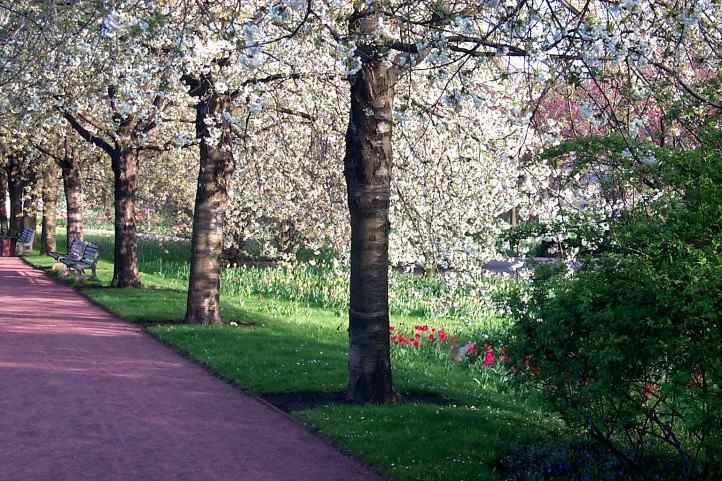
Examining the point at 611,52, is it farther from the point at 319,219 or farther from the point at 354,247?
the point at 319,219

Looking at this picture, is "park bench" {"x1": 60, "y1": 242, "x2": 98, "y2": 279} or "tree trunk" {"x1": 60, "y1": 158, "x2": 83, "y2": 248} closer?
"park bench" {"x1": 60, "y1": 242, "x2": 98, "y2": 279}

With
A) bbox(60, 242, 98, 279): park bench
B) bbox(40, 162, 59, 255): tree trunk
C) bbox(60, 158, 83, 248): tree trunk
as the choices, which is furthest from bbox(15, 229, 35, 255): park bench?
bbox(60, 242, 98, 279): park bench

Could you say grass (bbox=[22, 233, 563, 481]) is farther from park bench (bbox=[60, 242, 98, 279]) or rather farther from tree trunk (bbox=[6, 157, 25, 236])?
tree trunk (bbox=[6, 157, 25, 236])

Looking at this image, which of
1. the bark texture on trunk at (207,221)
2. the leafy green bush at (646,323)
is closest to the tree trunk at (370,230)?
the leafy green bush at (646,323)

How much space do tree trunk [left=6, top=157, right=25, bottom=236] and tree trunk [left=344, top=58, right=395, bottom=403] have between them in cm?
2881

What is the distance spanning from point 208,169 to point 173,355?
3.91 meters

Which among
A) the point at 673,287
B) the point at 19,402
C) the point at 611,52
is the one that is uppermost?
the point at 611,52

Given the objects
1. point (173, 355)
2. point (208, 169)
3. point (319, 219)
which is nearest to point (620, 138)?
point (173, 355)

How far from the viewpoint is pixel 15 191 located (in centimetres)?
3722

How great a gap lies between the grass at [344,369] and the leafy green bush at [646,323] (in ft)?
3.06

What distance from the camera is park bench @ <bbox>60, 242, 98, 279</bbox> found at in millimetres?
23888

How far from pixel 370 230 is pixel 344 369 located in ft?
8.51

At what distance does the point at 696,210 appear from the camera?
20.3ft

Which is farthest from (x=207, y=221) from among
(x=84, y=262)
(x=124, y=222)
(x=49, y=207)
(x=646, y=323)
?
(x=49, y=207)
